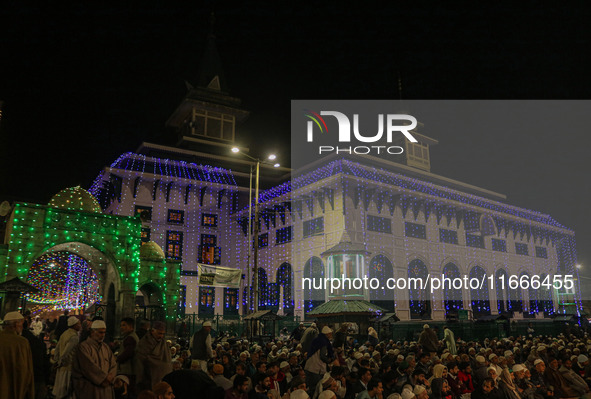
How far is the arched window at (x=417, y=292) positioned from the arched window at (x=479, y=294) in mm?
6838

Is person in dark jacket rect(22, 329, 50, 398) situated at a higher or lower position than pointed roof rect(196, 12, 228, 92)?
lower

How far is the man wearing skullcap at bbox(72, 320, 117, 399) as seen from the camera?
6.61 m

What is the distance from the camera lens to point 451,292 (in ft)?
138

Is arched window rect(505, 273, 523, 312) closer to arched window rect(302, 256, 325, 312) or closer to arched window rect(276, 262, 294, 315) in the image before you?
arched window rect(302, 256, 325, 312)

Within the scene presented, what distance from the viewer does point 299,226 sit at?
38.8 metres

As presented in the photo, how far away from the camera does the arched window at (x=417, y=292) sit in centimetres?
3806

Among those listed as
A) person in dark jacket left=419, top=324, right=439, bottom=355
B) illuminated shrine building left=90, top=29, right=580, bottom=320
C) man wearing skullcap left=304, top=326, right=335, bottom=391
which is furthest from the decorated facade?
man wearing skullcap left=304, top=326, right=335, bottom=391

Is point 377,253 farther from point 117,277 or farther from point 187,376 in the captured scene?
point 187,376

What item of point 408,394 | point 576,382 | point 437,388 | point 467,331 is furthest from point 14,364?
point 467,331

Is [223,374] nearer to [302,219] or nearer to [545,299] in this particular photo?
[302,219]

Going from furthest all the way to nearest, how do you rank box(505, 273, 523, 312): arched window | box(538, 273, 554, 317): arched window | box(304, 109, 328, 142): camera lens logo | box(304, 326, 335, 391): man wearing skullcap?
1. box(538, 273, 554, 317): arched window
2. box(505, 273, 523, 312): arched window
3. box(304, 109, 328, 142): camera lens logo
4. box(304, 326, 335, 391): man wearing skullcap

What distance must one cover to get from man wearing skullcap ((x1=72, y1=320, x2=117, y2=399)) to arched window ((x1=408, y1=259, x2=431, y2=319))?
33.5 meters

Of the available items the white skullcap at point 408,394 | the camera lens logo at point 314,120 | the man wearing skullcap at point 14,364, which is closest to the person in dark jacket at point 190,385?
the man wearing skullcap at point 14,364

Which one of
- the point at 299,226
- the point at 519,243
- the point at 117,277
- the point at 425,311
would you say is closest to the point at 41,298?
the point at 117,277
